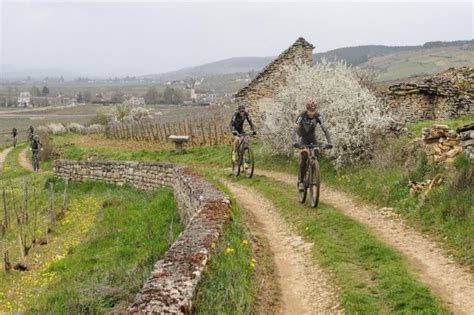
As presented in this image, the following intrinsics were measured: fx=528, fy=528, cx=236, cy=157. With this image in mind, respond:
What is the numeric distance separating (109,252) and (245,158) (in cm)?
535

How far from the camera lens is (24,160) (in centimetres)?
3869

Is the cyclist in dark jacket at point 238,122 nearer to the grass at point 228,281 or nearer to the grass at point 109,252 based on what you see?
the grass at point 109,252

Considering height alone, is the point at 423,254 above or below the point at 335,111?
below

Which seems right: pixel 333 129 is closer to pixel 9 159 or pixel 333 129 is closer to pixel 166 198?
pixel 166 198

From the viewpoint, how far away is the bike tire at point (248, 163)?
Result: 1553 cm

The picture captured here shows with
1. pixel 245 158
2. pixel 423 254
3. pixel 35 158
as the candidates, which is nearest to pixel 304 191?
pixel 423 254

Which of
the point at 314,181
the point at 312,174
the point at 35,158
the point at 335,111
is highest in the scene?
the point at 335,111

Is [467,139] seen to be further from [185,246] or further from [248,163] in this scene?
[185,246]

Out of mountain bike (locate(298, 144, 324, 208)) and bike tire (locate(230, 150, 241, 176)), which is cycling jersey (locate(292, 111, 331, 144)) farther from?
bike tire (locate(230, 150, 241, 176))

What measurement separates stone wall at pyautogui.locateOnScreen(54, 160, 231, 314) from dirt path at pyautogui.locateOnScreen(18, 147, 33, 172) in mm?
20309

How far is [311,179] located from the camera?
11062 millimetres

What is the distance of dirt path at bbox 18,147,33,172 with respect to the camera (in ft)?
112

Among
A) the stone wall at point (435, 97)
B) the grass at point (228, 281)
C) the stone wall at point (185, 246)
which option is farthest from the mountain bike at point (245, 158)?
the grass at point (228, 281)

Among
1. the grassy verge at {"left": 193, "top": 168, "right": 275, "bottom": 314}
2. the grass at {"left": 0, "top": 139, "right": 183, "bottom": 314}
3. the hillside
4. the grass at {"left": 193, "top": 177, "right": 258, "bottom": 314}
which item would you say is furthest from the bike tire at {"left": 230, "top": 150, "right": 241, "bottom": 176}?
the hillside
